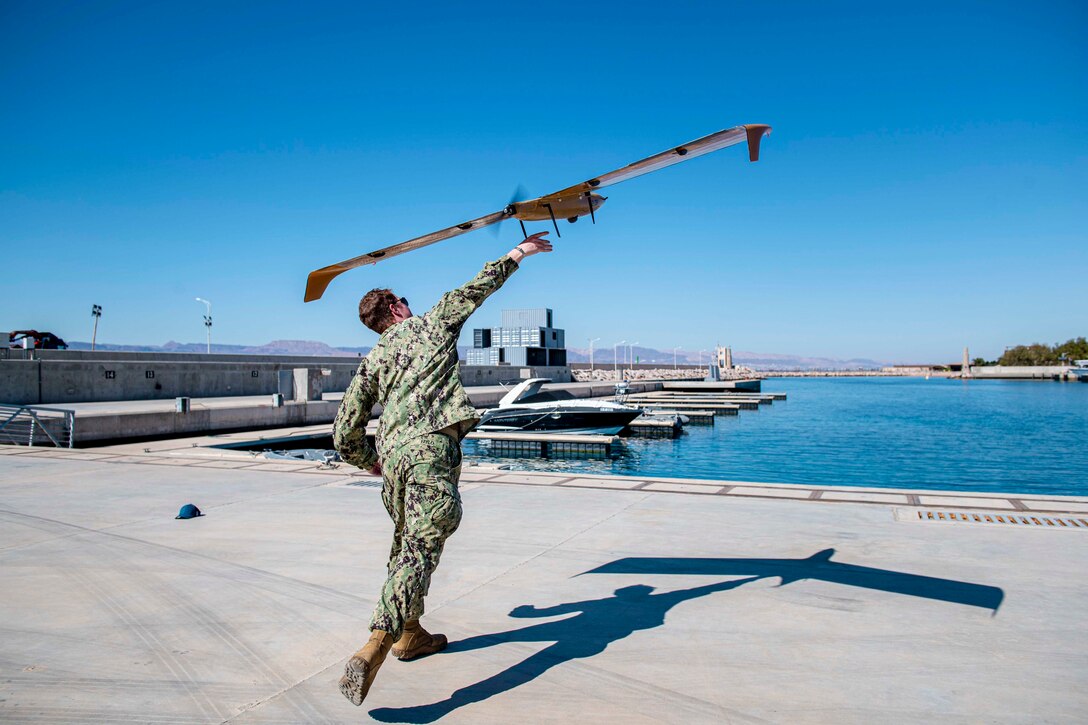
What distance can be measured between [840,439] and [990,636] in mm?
29862

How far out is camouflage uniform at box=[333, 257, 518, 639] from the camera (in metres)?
3.30

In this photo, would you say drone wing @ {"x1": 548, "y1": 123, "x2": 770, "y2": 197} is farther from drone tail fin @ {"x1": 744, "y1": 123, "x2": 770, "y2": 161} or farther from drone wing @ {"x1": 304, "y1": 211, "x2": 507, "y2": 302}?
drone wing @ {"x1": 304, "y1": 211, "x2": 507, "y2": 302}

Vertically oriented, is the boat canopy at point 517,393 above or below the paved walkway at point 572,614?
above

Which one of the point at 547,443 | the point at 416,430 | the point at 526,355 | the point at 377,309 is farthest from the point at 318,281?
the point at 526,355

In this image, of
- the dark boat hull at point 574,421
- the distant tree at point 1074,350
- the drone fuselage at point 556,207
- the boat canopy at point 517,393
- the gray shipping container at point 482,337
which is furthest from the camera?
the distant tree at point 1074,350

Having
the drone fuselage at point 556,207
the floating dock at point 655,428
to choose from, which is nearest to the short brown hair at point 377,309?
the drone fuselage at point 556,207

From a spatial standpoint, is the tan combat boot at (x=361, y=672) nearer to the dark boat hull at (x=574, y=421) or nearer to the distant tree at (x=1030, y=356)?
the dark boat hull at (x=574, y=421)

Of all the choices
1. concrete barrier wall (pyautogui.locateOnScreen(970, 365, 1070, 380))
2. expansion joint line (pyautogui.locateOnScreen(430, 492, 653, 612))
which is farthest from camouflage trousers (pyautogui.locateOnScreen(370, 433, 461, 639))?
concrete barrier wall (pyautogui.locateOnScreen(970, 365, 1070, 380))

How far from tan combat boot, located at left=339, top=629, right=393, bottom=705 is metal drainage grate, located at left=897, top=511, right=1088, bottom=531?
20.6 ft

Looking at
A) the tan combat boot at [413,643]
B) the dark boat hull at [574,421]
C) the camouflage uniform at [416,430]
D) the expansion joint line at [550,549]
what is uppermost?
the camouflage uniform at [416,430]

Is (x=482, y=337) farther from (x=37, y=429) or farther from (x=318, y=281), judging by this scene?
(x=318, y=281)

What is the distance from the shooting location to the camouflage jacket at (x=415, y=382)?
11.3 feet

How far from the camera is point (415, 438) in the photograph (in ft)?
11.1

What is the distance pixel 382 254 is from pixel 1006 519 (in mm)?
7029
